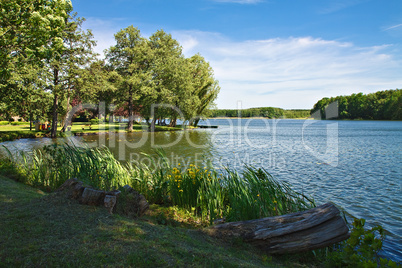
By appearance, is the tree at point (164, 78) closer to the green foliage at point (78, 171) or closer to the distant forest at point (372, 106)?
the green foliage at point (78, 171)

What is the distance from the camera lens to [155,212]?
653cm

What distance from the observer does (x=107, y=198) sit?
5.08 m

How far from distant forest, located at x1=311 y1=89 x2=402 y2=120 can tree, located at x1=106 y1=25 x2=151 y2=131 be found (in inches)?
4699

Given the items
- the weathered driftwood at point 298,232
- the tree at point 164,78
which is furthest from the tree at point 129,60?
the weathered driftwood at point 298,232

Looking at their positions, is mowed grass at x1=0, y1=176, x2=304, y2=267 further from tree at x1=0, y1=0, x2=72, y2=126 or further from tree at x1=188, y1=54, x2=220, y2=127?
tree at x1=188, y1=54, x2=220, y2=127

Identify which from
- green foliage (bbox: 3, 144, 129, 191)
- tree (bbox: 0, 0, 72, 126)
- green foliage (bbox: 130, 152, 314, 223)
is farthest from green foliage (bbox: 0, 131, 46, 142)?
green foliage (bbox: 130, 152, 314, 223)

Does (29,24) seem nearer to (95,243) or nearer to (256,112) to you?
(95,243)

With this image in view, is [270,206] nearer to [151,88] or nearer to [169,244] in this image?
[169,244]

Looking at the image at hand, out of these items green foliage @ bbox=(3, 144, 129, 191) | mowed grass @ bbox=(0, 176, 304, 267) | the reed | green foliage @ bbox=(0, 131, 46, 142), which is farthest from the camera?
green foliage @ bbox=(0, 131, 46, 142)

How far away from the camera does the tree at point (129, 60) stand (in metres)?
36.6

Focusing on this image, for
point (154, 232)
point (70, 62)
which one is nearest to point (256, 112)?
point (70, 62)

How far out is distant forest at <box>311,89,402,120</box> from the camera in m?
116

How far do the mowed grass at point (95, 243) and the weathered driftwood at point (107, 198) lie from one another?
17cm

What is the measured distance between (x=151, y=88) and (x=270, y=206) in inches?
1333
